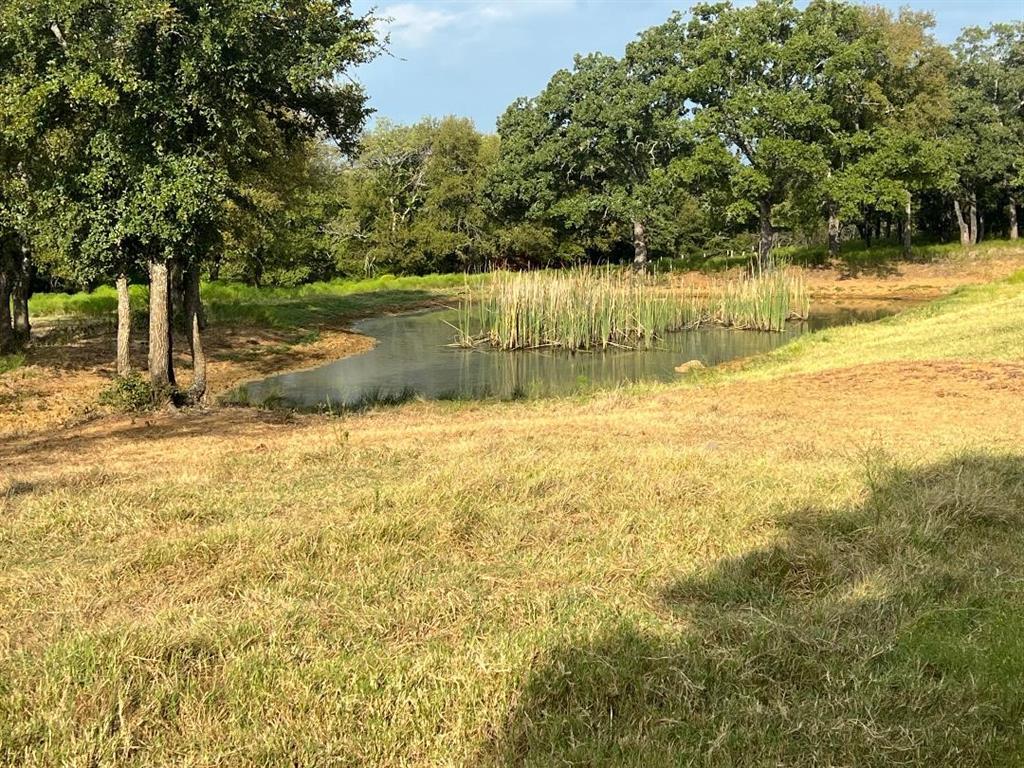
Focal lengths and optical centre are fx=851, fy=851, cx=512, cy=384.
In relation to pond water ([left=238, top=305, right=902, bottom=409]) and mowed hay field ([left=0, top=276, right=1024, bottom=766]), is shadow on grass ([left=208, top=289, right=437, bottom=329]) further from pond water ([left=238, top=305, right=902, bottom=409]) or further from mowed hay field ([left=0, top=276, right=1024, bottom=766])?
mowed hay field ([left=0, top=276, right=1024, bottom=766])

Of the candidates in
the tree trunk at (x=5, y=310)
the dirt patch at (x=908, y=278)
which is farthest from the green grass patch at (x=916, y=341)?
the tree trunk at (x=5, y=310)

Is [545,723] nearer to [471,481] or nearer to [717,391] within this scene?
[471,481]

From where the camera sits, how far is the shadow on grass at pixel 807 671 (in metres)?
2.74

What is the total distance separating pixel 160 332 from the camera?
12555 millimetres

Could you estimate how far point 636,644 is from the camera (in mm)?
3375

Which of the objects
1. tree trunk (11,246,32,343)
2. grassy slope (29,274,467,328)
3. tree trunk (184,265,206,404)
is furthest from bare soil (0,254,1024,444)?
grassy slope (29,274,467,328)

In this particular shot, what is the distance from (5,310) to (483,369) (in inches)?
410

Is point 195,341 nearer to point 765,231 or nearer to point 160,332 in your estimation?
point 160,332

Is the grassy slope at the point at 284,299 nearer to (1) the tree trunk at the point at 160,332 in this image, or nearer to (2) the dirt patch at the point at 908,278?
(1) the tree trunk at the point at 160,332

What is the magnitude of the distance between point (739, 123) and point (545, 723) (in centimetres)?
3939

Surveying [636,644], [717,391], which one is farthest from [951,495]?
[717,391]

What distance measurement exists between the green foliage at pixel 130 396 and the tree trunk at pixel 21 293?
24.9 feet

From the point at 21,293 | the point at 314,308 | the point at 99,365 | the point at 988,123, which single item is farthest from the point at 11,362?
the point at 988,123

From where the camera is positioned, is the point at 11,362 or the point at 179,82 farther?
the point at 11,362
